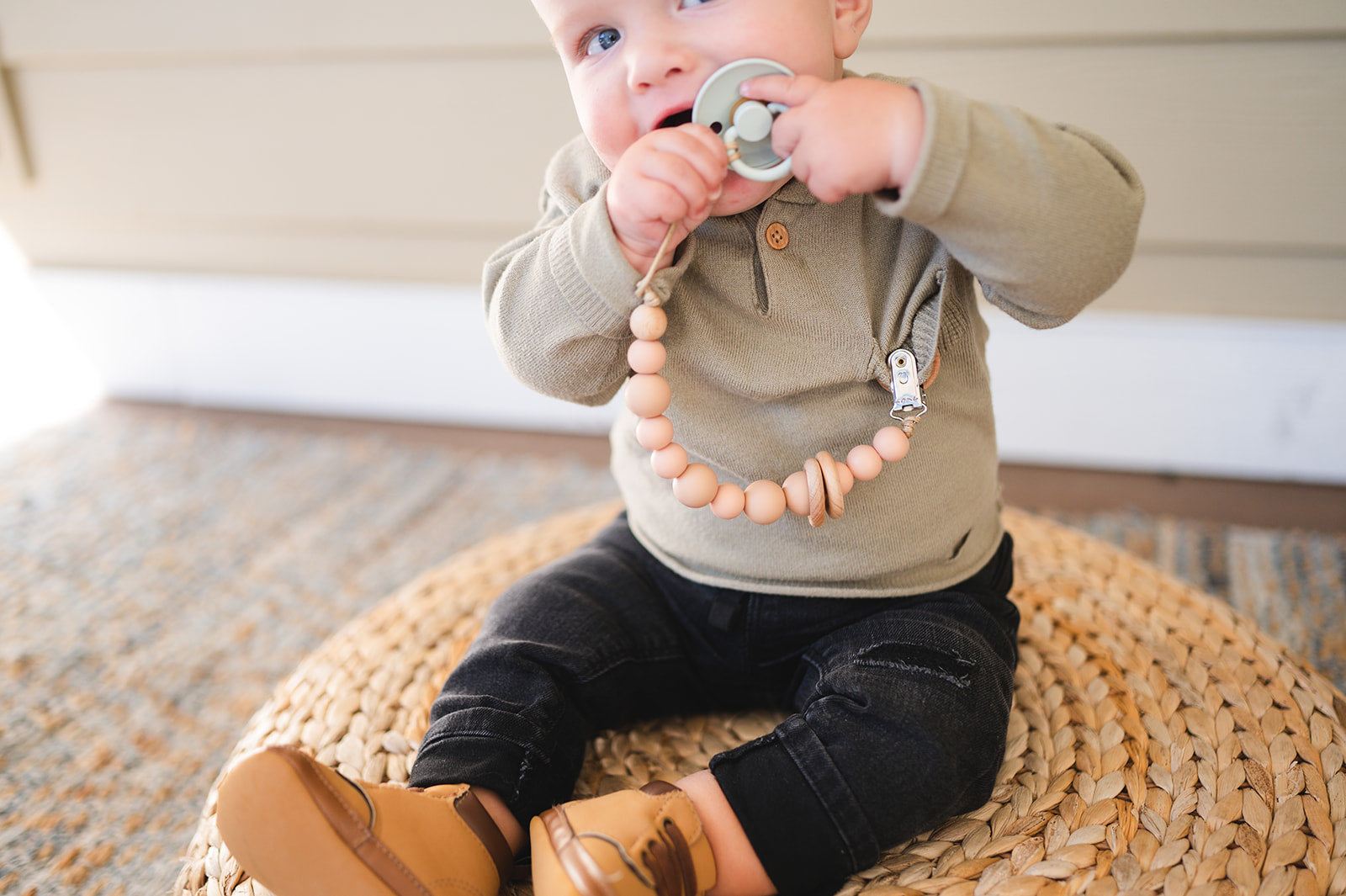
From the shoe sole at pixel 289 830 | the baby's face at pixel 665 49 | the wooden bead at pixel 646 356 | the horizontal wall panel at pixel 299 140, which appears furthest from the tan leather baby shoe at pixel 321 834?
the horizontal wall panel at pixel 299 140

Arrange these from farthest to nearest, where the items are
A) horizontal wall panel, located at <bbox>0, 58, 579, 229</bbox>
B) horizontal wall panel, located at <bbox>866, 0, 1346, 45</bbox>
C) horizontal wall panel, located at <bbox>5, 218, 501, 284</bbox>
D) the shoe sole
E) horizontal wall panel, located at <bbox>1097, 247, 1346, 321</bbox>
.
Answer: horizontal wall panel, located at <bbox>5, 218, 501, 284</bbox> < horizontal wall panel, located at <bbox>0, 58, 579, 229</bbox> < horizontal wall panel, located at <bbox>1097, 247, 1346, 321</bbox> < horizontal wall panel, located at <bbox>866, 0, 1346, 45</bbox> < the shoe sole

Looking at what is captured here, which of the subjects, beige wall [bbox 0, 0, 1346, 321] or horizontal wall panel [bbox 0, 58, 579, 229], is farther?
horizontal wall panel [bbox 0, 58, 579, 229]

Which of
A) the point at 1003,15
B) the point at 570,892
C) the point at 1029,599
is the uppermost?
the point at 1003,15

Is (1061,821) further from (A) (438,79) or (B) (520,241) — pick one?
(A) (438,79)

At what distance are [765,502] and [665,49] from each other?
26cm

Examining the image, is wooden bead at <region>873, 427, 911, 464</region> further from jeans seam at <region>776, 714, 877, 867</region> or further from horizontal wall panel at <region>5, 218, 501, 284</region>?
horizontal wall panel at <region>5, 218, 501, 284</region>

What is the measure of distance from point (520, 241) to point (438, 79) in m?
0.74

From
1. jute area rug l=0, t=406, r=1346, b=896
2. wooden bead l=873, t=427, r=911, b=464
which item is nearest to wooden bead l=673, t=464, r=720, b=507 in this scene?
wooden bead l=873, t=427, r=911, b=464

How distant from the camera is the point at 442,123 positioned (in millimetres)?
1294

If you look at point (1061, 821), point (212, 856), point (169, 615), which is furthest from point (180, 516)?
point (1061, 821)

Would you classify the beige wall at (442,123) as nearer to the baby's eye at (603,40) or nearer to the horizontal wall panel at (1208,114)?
the horizontal wall panel at (1208,114)

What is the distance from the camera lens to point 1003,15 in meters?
1.06

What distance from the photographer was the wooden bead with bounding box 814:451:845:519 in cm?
57

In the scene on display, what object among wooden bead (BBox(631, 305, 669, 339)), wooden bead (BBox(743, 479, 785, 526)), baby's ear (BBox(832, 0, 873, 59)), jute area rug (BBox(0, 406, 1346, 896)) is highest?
baby's ear (BBox(832, 0, 873, 59))
